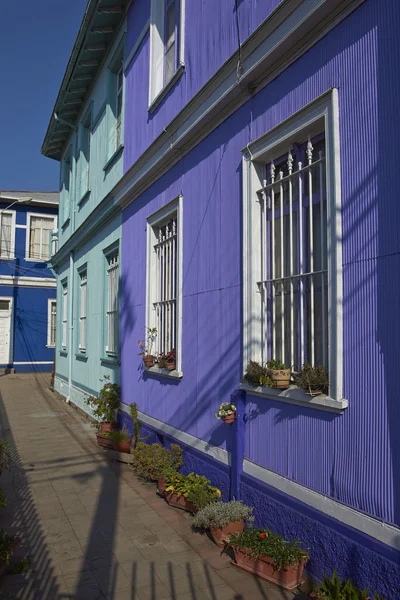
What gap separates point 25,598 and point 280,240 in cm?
339

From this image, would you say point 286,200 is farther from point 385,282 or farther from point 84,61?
point 84,61

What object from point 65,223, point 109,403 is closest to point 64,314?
point 65,223

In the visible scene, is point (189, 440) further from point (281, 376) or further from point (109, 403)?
point (109, 403)

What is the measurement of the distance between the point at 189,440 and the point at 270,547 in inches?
82.9

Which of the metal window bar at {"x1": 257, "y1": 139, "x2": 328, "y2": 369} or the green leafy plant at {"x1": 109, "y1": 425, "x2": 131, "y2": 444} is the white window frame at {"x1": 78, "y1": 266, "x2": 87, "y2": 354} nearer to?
the green leafy plant at {"x1": 109, "y1": 425, "x2": 131, "y2": 444}

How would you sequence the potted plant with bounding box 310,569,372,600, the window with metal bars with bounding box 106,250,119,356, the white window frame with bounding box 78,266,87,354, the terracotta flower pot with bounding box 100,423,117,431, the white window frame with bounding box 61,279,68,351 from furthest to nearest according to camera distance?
the white window frame with bounding box 61,279,68,351, the white window frame with bounding box 78,266,87,354, the window with metal bars with bounding box 106,250,119,356, the terracotta flower pot with bounding box 100,423,117,431, the potted plant with bounding box 310,569,372,600

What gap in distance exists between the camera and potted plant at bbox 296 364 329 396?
3660mm

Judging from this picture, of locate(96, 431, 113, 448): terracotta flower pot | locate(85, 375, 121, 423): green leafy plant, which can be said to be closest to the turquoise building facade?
locate(85, 375, 121, 423): green leafy plant

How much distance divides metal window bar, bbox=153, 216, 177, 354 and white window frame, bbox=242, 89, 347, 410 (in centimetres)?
215

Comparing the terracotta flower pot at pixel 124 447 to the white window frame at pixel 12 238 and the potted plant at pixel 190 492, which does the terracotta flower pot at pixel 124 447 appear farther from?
the white window frame at pixel 12 238

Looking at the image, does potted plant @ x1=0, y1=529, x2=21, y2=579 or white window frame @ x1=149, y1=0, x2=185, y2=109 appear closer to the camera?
potted plant @ x1=0, y1=529, x2=21, y2=579

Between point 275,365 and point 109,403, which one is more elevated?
point 275,365

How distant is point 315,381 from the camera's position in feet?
12.0

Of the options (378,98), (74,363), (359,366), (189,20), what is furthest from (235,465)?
(74,363)
